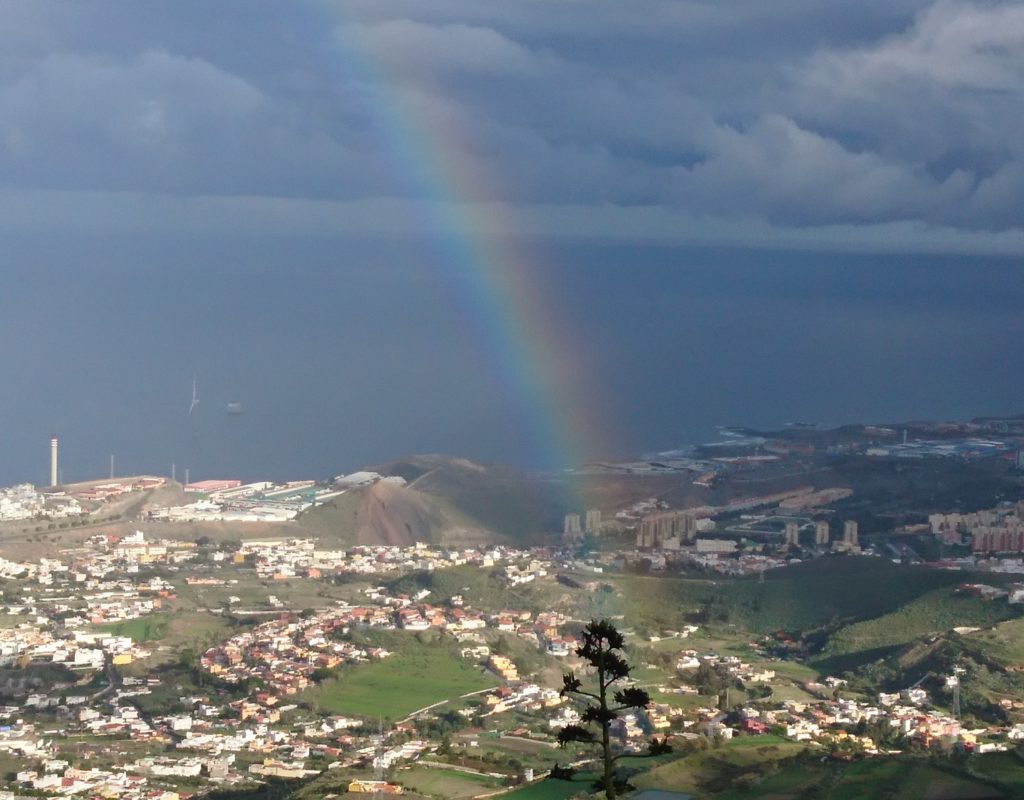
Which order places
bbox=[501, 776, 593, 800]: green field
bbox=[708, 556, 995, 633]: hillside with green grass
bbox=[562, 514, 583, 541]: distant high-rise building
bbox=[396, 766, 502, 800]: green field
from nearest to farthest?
bbox=[501, 776, 593, 800]: green field < bbox=[396, 766, 502, 800]: green field < bbox=[708, 556, 995, 633]: hillside with green grass < bbox=[562, 514, 583, 541]: distant high-rise building

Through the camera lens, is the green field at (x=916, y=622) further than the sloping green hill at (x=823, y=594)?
No

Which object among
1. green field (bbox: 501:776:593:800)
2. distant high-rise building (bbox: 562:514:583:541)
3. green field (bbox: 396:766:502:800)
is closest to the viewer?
green field (bbox: 501:776:593:800)

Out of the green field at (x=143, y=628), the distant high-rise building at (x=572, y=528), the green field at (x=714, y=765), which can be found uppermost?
the distant high-rise building at (x=572, y=528)

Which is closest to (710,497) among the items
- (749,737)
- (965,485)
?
(965,485)

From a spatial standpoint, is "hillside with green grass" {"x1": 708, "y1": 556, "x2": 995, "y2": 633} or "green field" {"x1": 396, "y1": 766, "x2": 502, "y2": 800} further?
"hillside with green grass" {"x1": 708, "y1": 556, "x2": 995, "y2": 633}

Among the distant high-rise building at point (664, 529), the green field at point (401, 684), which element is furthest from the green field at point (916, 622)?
the distant high-rise building at point (664, 529)

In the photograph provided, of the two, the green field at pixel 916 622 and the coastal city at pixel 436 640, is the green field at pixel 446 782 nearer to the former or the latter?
the coastal city at pixel 436 640

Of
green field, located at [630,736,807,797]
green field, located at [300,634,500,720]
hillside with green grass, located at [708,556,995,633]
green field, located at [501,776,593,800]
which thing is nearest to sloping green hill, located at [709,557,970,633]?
hillside with green grass, located at [708,556,995,633]

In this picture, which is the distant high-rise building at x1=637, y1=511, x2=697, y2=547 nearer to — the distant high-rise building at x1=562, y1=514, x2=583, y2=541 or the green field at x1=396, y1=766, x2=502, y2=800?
the distant high-rise building at x1=562, y1=514, x2=583, y2=541
